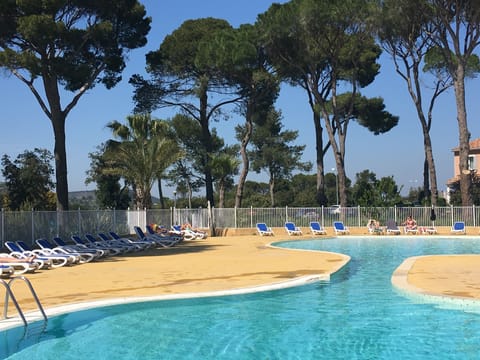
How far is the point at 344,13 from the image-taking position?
99.4 feet

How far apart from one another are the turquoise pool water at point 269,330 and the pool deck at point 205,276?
1.57 ft

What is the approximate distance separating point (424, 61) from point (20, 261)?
28.6 meters

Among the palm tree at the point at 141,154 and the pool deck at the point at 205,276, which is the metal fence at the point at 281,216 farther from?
the pool deck at the point at 205,276

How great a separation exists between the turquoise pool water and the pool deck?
1.57ft

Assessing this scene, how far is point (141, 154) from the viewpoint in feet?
91.0

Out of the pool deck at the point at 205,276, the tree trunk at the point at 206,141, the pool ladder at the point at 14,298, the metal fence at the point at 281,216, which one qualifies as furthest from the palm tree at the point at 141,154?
the pool ladder at the point at 14,298

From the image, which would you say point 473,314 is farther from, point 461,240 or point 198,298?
point 461,240

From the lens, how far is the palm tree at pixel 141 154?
2756 cm

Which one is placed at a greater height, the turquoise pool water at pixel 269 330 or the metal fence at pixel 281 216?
the metal fence at pixel 281 216

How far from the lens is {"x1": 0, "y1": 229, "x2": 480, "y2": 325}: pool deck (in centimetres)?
1007

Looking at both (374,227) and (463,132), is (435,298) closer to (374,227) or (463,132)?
(374,227)

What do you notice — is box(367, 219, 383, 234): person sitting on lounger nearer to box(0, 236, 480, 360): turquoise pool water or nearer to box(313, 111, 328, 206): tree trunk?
box(313, 111, 328, 206): tree trunk

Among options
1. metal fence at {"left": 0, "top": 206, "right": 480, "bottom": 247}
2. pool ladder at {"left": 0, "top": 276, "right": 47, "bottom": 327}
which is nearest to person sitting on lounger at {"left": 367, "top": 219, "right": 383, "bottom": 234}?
metal fence at {"left": 0, "top": 206, "right": 480, "bottom": 247}

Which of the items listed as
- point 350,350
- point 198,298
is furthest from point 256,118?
point 350,350
